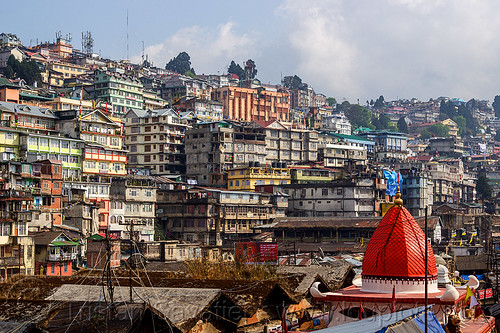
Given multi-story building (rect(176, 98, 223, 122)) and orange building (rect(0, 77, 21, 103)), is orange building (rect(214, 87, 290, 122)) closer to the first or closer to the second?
multi-story building (rect(176, 98, 223, 122))

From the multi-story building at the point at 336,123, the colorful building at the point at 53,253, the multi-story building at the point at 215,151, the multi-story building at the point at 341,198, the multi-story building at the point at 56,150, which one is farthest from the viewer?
the multi-story building at the point at 336,123

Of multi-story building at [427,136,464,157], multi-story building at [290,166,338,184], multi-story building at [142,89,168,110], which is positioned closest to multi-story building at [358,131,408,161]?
multi-story building at [427,136,464,157]

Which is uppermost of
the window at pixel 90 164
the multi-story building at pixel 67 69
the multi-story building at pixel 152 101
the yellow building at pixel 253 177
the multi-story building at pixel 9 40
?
the multi-story building at pixel 9 40

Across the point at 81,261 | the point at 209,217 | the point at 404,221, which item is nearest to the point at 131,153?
the point at 209,217

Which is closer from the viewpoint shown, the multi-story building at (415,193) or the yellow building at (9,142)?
the yellow building at (9,142)

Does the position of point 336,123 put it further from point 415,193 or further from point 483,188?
point 415,193

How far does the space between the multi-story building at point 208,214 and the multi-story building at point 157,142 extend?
16565 mm

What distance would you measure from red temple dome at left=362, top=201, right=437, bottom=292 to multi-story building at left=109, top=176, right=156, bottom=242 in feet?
177

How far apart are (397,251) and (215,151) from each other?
78.1 metres

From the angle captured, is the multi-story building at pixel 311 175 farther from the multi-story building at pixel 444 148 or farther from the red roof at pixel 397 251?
the red roof at pixel 397 251

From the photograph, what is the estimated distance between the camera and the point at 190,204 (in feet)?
282

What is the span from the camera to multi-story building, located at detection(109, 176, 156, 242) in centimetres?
7875

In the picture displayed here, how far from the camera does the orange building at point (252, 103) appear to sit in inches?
5723

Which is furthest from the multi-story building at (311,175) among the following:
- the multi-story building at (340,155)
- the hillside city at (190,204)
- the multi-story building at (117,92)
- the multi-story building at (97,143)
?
A: the multi-story building at (117,92)
